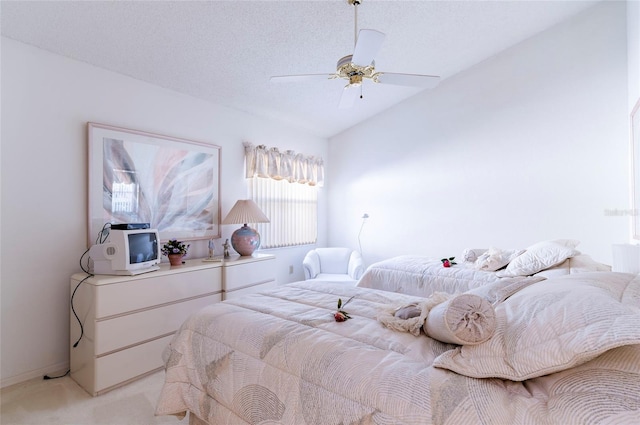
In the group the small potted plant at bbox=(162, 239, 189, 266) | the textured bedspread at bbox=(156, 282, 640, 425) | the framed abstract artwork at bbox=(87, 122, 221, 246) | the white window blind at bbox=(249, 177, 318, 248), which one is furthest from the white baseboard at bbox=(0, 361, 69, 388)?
the white window blind at bbox=(249, 177, 318, 248)

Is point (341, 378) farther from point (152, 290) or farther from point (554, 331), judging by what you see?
point (152, 290)

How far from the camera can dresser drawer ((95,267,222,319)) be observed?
2279 mm

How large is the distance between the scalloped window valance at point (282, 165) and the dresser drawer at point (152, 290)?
1.50 metres

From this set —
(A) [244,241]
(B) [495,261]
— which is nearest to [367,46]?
(B) [495,261]

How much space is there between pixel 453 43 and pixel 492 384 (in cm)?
363

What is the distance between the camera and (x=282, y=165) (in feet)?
14.6

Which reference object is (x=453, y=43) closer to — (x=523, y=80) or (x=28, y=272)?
(x=523, y=80)

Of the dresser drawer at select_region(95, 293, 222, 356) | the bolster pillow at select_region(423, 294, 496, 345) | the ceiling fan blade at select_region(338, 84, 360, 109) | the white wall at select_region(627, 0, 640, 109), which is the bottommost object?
the dresser drawer at select_region(95, 293, 222, 356)

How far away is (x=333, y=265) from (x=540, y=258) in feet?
8.40

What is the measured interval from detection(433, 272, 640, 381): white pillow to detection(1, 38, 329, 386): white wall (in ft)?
9.35

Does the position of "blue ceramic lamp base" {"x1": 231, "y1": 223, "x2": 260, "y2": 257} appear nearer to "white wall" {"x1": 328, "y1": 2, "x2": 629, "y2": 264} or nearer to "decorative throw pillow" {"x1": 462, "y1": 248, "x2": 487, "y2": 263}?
"white wall" {"x1": 328, "y1": 2, "x2": 629, "y2": 264}

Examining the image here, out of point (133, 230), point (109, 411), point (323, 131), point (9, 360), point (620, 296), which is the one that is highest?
point (323, 131)

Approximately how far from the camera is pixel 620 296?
1117 mm

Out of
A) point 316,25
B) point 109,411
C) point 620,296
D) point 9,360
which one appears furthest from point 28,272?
point 620,296
